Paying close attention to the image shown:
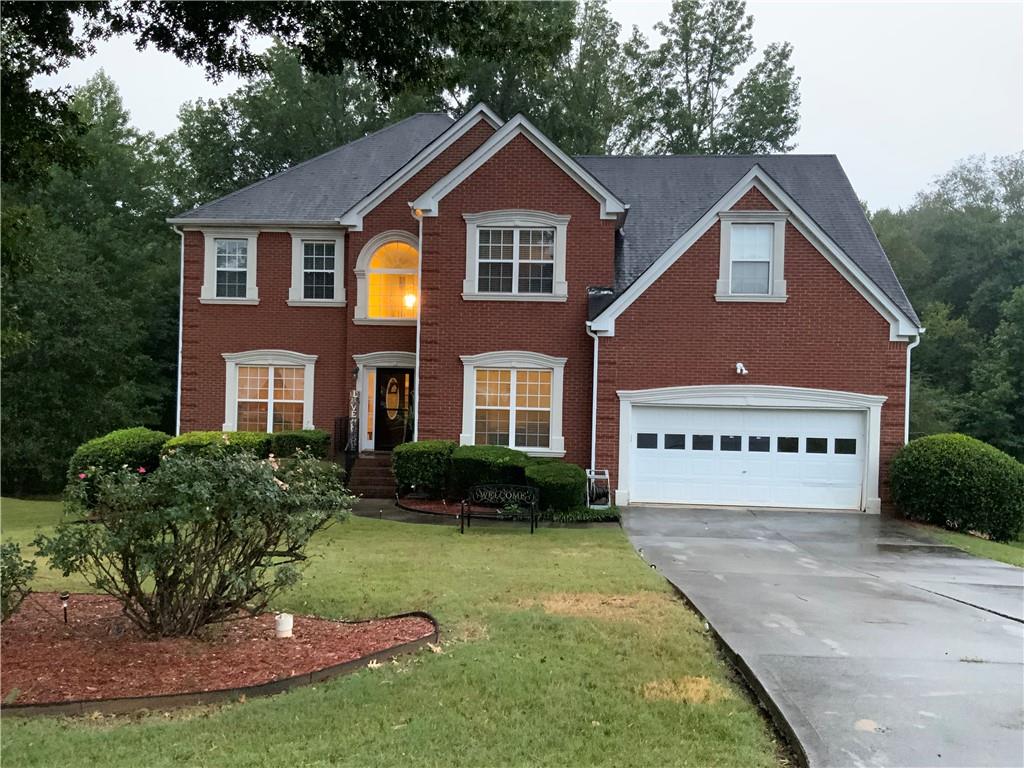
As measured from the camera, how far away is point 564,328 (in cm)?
1608

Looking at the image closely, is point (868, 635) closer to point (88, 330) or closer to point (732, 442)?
point (732, 442)

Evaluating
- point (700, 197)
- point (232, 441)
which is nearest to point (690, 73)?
point (700, 197)

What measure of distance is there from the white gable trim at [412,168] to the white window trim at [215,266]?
271 centimetres

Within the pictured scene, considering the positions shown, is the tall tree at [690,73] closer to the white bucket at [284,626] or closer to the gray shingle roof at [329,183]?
the gray shingle roof at [329,183]

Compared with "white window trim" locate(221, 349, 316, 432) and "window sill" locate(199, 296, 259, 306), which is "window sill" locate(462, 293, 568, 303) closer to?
"white window trim" locate(221, 349, 316, 432)

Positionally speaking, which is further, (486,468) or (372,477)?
(372,477)

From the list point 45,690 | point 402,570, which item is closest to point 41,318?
point 402,570

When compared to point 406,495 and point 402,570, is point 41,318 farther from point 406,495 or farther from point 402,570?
point 402,570

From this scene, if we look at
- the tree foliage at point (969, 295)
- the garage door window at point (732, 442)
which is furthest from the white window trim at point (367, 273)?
the tree foliage at point (969, 295)

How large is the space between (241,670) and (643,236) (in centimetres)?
1520

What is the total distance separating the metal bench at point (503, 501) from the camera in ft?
42.4

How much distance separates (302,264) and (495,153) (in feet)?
19.9

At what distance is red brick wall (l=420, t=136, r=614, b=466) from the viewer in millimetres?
16062

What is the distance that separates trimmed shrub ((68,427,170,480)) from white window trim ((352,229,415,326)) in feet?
18.1
